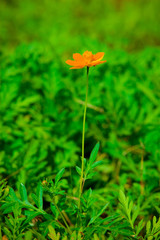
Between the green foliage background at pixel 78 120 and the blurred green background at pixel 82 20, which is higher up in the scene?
the blurred green background at pixel 82 20

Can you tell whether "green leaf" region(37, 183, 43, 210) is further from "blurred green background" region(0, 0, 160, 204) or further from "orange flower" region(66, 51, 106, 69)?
"orange flower" region(66, 51, 106, 69)

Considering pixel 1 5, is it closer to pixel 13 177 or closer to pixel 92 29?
pixel 92 29

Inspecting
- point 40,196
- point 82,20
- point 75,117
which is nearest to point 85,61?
point 40,196

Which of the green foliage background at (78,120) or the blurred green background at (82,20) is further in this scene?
the blurred green background at (82,20)

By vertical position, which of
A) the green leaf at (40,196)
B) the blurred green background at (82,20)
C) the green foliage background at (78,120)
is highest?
the blurred green background at (82,20)

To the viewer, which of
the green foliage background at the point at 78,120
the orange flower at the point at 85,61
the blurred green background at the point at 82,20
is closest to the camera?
the orange flower at the point at 85,61

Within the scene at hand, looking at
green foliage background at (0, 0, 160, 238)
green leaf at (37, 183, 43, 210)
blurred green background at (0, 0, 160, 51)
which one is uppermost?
blurred green background at (0, 0, 160, 51)

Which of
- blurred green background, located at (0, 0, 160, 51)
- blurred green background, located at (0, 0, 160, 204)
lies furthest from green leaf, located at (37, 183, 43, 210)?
blurred green background, located at (0, 0, 160, 51)

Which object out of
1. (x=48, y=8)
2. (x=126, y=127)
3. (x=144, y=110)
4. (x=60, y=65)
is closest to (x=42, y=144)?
(x=126, y=127)

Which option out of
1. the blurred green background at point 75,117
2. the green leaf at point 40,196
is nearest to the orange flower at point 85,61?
the green leaf at point 40,196

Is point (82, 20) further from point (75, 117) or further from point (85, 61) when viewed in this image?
point (85, 61)

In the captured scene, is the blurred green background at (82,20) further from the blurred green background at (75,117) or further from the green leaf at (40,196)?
the green leaf at (40,196)
